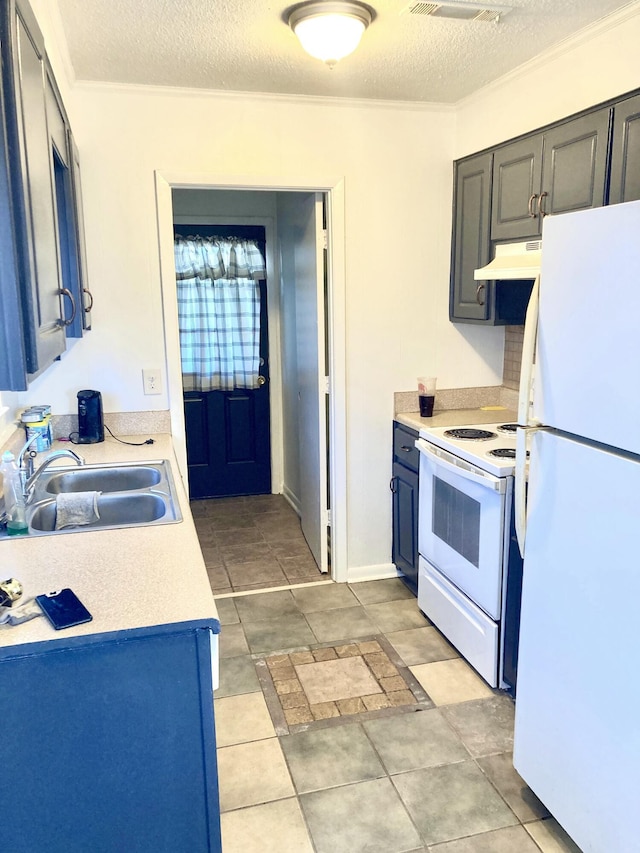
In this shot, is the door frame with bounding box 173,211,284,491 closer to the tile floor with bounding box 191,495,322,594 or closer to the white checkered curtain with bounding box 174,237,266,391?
the white checkered curtain with bounding box 174,237,266,391

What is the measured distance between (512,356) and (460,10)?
5.77 feet

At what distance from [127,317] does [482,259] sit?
1.71 metres

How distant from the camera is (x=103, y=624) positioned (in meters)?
1.30

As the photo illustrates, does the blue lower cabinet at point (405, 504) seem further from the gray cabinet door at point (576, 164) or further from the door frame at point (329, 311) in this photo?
the gray cabinet door at point (576, 164)

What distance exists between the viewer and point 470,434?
2863 mm

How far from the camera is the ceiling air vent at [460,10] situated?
6.89 feet

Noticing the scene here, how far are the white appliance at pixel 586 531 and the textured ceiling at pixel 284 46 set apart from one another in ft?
3.64

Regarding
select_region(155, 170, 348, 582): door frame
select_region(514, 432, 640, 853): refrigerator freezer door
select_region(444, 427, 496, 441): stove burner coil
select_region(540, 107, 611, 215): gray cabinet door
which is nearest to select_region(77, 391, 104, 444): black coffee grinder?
select_region(155, 170, 348, 582): door frame

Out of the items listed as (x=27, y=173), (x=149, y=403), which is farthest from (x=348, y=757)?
(x=27, y=173)

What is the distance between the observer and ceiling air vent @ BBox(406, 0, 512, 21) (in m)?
2.10

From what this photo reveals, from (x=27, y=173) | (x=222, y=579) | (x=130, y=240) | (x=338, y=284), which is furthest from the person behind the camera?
(x=222, y=579)

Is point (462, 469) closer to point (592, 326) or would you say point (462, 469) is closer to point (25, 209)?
point (592, 326)

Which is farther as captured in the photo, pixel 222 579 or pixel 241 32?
pixel 222 579

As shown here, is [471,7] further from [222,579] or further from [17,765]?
[222,579]
